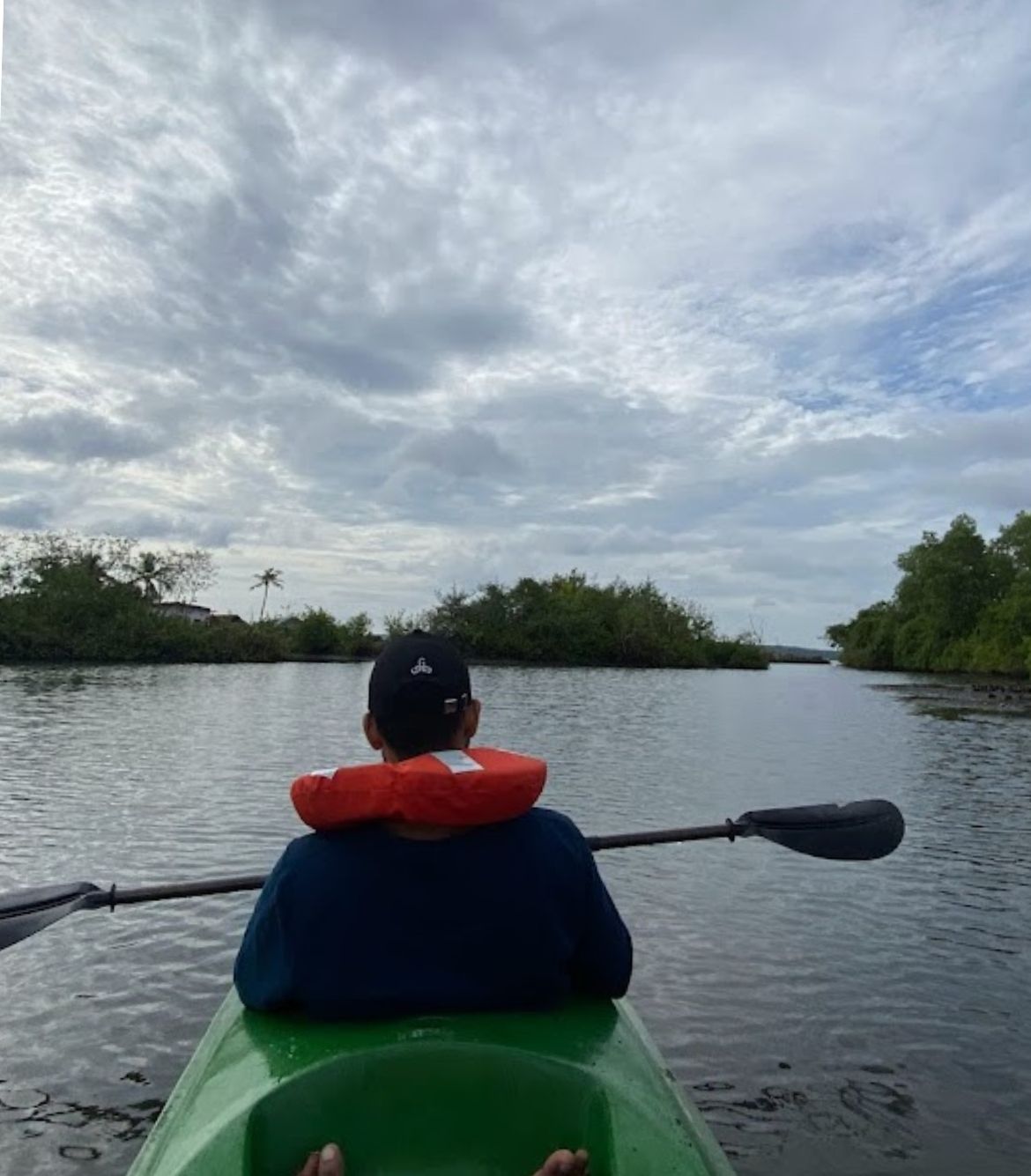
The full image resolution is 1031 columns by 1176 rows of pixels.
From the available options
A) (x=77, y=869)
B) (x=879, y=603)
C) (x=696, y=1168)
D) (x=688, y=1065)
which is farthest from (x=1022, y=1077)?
(x=879, y=603)

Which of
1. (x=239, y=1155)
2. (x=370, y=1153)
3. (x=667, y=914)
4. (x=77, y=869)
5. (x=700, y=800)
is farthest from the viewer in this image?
(x=700, y=800)

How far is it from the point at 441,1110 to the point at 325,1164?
1.24ft

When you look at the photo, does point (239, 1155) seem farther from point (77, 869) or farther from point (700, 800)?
point (700, 800)

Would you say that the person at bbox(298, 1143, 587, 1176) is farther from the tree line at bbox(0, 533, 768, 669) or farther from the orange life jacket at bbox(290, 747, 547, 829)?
the tree line at bbox(0, 533, 768, 669)

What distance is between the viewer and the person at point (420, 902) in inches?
99.2

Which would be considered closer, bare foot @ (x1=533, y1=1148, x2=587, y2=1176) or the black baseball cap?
bare foot @ (x1=533, y1=1148, x2=587, y2=1176)

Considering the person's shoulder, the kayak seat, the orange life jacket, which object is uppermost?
the orange life jacket

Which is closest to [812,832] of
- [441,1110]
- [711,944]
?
[711,944]

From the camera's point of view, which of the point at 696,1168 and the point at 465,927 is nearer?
the point at 696,1168

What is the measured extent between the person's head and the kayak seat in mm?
703

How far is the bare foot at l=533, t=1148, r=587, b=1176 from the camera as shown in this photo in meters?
2.15

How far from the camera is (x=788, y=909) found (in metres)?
8.19

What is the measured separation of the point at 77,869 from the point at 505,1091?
772 centimetres

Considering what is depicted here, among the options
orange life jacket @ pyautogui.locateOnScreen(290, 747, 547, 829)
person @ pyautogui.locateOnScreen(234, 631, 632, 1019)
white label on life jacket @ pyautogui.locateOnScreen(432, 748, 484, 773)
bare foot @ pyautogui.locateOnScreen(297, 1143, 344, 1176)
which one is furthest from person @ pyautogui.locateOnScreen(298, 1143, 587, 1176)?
white label on life jacket @ pyautogui.locateOnScreen(432, 748, 484, 773)
